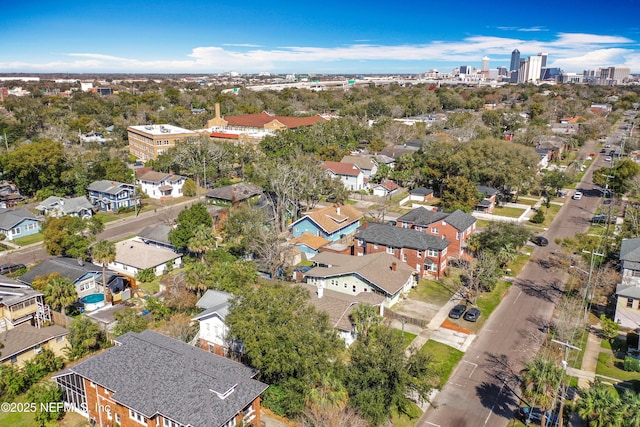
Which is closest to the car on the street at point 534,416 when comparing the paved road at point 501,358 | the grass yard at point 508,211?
the paved road at point 501,358

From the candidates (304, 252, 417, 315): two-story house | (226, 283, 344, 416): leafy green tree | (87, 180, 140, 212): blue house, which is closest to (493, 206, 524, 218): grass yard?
(304, 252, 417, 315): two-story house

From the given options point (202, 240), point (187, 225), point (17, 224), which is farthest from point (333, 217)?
point (17, 224)

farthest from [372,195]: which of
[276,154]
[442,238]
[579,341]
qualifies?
[579,341]

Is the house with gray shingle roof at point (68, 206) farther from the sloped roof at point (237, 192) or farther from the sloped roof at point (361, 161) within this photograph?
the sloped roof at point (361, 161)

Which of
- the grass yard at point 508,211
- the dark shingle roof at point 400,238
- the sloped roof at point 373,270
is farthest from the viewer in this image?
the grass yard at point 508,211

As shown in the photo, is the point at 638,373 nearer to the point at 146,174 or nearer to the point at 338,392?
the point at 338,392

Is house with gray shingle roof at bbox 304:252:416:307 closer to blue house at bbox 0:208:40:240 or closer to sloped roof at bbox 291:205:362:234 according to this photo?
sloped roof at bbox 291:205:362:234

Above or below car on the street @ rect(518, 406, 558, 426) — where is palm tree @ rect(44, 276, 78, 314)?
above

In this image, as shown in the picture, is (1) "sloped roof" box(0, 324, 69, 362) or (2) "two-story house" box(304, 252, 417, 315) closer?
(1) "sloped roof" box(0, 324, 69, 362)
